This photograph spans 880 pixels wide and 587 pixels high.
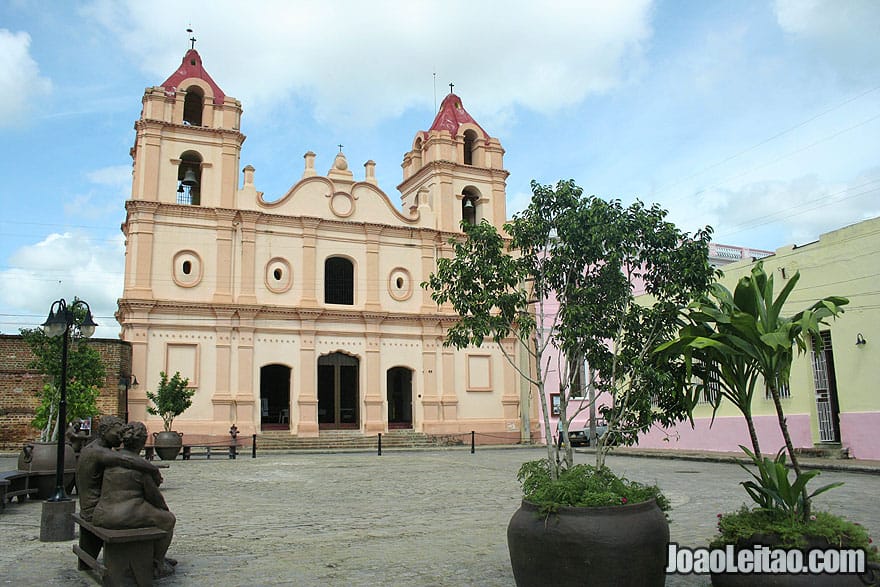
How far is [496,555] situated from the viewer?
7492 mm

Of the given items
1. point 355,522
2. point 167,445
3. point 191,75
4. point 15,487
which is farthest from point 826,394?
point 191,75

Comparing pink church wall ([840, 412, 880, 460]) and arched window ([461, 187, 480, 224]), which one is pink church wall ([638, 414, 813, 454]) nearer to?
pink church wall ([840, 412, 880, 460])

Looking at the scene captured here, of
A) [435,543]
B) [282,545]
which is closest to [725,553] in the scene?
[435,543]

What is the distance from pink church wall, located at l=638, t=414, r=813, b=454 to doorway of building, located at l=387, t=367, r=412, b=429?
405 inches

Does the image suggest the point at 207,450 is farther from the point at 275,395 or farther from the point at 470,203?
the point at 470,203

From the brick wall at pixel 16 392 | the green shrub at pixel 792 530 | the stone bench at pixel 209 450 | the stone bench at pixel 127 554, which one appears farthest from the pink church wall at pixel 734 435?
the brick wall at pixel 16 392

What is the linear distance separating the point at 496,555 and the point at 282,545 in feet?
7.69

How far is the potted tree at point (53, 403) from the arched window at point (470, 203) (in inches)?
756

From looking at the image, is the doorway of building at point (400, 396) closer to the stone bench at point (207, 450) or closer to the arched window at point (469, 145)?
the stone bench at point (207, 450)

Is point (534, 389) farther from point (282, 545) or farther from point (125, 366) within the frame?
point (282, 545)

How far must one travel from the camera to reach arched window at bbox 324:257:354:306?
31987mm

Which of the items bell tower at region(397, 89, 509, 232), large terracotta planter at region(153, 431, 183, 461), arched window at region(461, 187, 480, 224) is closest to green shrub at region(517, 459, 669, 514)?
large terracotta planter at region(153, 431, 183, 461)

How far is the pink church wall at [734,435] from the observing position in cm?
2011

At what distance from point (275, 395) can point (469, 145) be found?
14.8 metres
